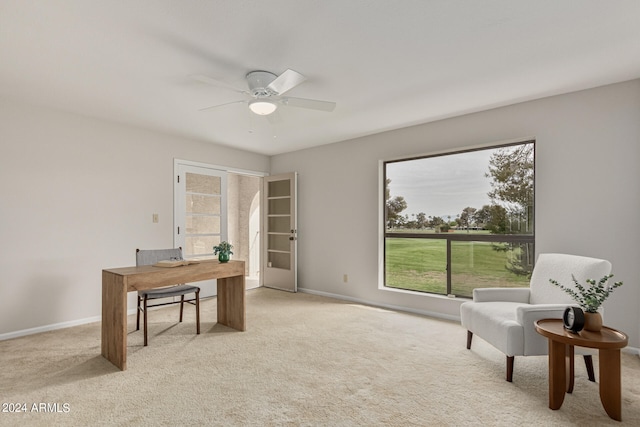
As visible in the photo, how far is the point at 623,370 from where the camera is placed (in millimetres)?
2557

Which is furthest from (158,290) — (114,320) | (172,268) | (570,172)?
(570,172)

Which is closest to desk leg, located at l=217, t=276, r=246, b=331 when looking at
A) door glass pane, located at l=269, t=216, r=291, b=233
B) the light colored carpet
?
the light colored carpet

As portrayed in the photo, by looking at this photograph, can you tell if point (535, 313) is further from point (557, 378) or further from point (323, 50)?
point (323, 50)

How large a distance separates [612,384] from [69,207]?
16.8 feet

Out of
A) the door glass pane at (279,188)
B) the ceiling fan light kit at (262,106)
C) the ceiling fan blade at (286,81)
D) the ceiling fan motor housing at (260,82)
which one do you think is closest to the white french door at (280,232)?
the door glass pane at (279,188)

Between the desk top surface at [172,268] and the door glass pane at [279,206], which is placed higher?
the door glass pane at [279,206]

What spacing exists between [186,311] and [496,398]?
11.9ft

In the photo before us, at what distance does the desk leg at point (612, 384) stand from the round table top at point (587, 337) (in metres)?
0.08

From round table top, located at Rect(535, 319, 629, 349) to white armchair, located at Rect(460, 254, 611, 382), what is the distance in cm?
18

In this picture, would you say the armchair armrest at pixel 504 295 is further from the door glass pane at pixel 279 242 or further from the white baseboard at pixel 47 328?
the white baseboard at pixel 47 328

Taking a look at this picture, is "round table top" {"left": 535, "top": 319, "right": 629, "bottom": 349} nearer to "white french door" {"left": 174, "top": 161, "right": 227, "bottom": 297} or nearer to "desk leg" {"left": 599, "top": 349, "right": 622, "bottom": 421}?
"desk leg" {"left": 599, "top": 349, "right": 622, "bottom": 421}

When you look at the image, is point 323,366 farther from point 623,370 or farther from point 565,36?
point 565,36

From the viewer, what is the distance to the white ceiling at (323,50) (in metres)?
1.92

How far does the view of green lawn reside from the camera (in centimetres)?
383
